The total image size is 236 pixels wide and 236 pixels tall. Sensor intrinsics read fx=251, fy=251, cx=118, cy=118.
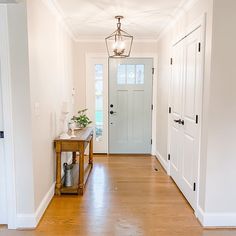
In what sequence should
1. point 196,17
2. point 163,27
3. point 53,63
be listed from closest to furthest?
1. point 196,17
2. point 53,63
3. point 163,27

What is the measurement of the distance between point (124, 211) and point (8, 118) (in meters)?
1.61

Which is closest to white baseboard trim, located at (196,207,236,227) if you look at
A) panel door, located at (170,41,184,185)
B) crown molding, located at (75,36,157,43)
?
panel door, located at (170,41,184,185)

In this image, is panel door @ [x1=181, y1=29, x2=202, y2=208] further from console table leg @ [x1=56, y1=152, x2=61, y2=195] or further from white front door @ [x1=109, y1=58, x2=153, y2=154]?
white front door @ [x1=109, y1=58, x2=153, y2=154]

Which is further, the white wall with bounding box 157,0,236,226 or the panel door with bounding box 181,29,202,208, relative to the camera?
the panel door with bounding box 181,29,202,208

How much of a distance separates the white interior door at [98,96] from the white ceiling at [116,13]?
0.70 meters

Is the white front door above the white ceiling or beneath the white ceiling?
beneath

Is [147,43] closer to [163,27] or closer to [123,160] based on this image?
[163,27]

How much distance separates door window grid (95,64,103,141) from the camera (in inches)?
209

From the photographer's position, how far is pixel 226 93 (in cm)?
242

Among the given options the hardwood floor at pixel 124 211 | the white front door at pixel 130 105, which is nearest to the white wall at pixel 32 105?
the hardwood floor at pixel 124 211

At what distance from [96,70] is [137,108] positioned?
3.88 ft

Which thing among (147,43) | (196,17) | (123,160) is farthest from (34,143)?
(147,43)

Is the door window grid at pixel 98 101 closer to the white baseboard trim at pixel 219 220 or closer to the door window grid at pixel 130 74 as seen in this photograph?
the door window grid at pixel 130 74

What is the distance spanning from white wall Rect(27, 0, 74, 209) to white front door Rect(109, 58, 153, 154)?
158 centimetres
